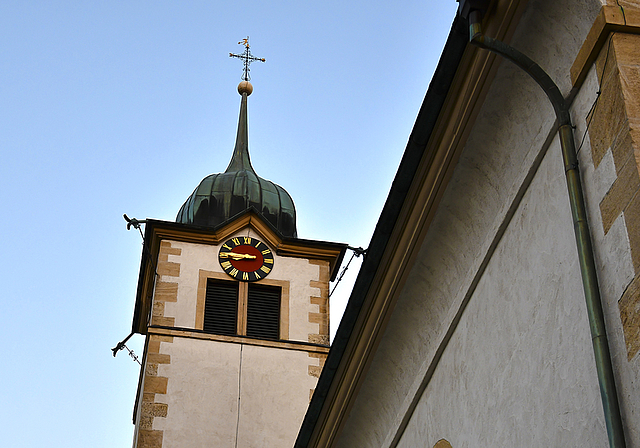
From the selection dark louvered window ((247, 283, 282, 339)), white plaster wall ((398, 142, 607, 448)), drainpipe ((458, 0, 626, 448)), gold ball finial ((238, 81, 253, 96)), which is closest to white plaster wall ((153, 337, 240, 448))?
dark louvered window ((247, 283, 282, 339))

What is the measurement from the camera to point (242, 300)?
19719 millimetres

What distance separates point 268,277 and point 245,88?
27.5 feet

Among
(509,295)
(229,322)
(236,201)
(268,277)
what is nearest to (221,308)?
(229,322)

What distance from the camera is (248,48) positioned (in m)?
27.9

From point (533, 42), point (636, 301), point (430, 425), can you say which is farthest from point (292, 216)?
point (636, 301)

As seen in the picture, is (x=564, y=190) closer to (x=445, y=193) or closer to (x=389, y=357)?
(x=445, y=193)

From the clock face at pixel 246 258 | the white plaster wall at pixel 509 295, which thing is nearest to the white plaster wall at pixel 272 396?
the clock face at pixel 246 258

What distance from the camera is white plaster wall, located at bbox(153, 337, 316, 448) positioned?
58.5 feet

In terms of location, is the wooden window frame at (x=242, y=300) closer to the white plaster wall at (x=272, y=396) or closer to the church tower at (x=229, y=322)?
the church tower at (x=229, y=322)

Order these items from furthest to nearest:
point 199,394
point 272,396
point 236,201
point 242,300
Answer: point 236,201 → point 242,300 → point 272,396 → point 199,394

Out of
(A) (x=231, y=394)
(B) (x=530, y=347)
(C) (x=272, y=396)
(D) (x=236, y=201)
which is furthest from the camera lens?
(D) (x=236, y=201)

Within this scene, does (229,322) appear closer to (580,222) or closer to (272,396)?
(272,396)

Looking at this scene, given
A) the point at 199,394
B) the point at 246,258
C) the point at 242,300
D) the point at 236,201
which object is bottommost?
the point at 199,394

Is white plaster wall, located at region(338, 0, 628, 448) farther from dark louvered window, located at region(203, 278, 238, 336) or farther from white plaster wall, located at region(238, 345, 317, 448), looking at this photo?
dark louvered window, located at region(203, 278, 238, 336)
